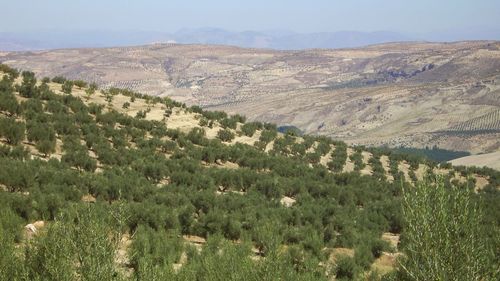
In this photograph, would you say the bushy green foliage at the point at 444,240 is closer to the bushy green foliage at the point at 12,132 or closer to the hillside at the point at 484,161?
the bushy green foliage at the point at 12,132

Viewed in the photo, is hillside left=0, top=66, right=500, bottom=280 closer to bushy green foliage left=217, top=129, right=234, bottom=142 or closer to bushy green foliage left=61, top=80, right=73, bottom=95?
bushy green foliage left=217, top=129, right=234, bottom=142

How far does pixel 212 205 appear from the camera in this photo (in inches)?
639

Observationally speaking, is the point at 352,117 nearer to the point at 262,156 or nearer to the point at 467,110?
the point at 467,110

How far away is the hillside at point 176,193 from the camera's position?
27.9 ft

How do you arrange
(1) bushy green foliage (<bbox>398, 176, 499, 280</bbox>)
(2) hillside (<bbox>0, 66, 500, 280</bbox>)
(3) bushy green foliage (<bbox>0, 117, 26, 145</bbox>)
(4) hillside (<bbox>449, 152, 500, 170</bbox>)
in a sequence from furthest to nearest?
(4) hillside (<bbox>449, 152, 500, 170</bbox>) → (3) bushy green foliage (<bbox>0, 117, 26, 145</bbox>) → (2) hillside (<bbox>0, 66, 500, 280</bbox>) → (1) bushy green foliage (<bbox>398, 176, 499, 280</bbox>)

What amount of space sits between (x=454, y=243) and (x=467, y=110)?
157 metres

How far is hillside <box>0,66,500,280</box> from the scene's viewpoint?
8516 mm

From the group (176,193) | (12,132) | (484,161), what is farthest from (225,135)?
(484,161)

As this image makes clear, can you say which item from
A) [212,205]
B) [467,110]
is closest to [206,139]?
[212,205]

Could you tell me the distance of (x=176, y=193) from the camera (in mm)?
16969

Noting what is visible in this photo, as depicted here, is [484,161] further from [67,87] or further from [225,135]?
[67,87]

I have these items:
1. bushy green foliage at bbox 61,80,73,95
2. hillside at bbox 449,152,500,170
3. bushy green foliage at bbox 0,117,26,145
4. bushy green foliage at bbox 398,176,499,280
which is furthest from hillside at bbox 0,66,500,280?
hillside at bbox 449,152,500,170

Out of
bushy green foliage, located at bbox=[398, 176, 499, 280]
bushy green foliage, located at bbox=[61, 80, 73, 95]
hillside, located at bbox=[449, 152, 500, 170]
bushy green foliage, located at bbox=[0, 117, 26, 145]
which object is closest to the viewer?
bushy green foliage, located at bbox=[398, 176, 499, 280]

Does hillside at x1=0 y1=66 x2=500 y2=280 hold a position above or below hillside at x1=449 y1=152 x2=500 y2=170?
above
